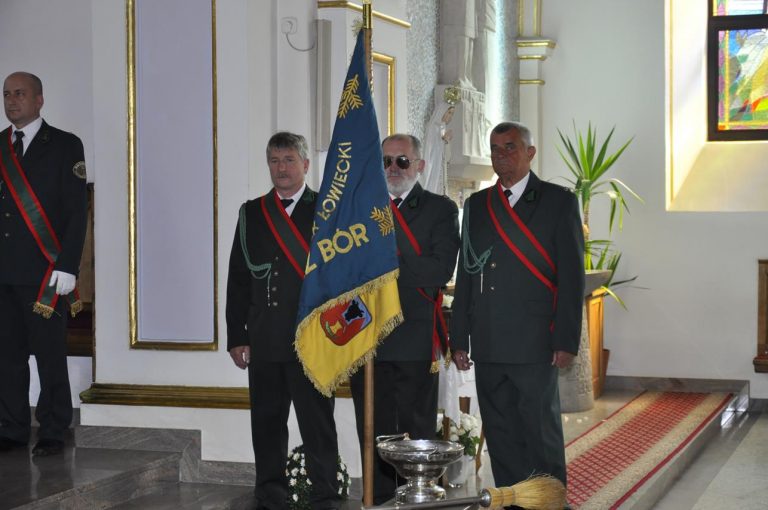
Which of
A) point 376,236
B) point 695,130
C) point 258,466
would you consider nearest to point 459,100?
point 695,130

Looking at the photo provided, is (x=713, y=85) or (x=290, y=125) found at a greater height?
(x=713, y=85)

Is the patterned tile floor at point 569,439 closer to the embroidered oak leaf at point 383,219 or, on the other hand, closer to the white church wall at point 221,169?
the white church wall at point 221,169

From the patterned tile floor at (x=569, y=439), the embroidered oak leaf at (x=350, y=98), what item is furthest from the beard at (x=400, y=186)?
the patterned tile floor at (x=569, y=439)

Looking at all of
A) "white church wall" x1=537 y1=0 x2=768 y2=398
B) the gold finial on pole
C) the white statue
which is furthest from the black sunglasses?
"white church wall" x1=537 y1=0 x2=768 y2=398

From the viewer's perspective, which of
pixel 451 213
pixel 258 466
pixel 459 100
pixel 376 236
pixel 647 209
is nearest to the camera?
pixel 376 236

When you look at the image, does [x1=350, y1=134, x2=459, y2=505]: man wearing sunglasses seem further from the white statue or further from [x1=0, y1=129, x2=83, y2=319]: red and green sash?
the white statue

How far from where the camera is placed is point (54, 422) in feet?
16.7

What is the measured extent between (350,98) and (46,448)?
229 cm

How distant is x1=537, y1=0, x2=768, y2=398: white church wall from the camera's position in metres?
9.01

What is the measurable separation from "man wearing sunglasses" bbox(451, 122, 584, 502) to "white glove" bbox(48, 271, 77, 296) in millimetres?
1643

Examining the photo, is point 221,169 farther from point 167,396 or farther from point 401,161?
point 401,161

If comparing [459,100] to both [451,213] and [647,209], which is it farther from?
[451,213]

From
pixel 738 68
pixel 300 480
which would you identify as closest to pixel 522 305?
pixel 300 480

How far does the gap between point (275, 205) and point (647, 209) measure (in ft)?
17.7
